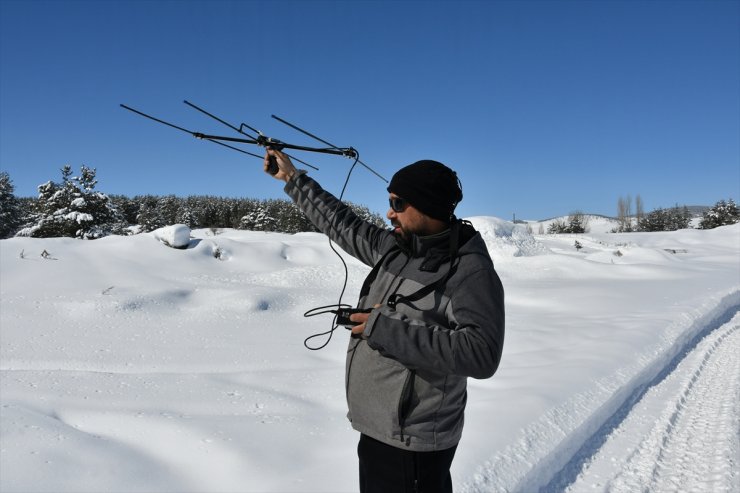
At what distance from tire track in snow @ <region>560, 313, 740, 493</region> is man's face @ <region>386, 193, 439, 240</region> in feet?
9.17

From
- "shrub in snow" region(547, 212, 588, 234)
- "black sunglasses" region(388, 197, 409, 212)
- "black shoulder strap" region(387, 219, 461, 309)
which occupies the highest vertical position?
"shrub in snow" region(547, 212, 588, 234)

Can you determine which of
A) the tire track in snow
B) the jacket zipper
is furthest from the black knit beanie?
the tire track in snow

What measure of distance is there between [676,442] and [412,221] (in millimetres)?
3921

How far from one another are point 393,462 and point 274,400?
3315mm

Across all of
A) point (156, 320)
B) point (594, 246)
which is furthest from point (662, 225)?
point (156, 320)

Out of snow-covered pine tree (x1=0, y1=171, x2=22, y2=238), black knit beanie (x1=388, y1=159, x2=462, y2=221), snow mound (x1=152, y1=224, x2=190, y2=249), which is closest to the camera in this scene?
black knit beanie (x1=388, y1=159, x2=462, y2=221)

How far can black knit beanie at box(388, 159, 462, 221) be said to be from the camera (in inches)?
68.9

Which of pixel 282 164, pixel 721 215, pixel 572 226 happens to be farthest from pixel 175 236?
pixel 721 215

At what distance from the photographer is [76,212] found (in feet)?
103

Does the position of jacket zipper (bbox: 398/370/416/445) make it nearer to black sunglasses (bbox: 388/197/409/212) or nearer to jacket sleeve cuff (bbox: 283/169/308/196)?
black sunglasses (bbox: 388/197/409/212)

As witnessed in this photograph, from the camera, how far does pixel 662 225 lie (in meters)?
54.6

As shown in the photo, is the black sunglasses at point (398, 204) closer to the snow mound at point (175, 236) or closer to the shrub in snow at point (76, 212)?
the snow mound at point (175, 236)

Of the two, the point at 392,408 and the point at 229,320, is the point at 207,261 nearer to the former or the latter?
the point at 229,320

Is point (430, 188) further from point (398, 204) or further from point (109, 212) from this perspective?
point (109, 212)
